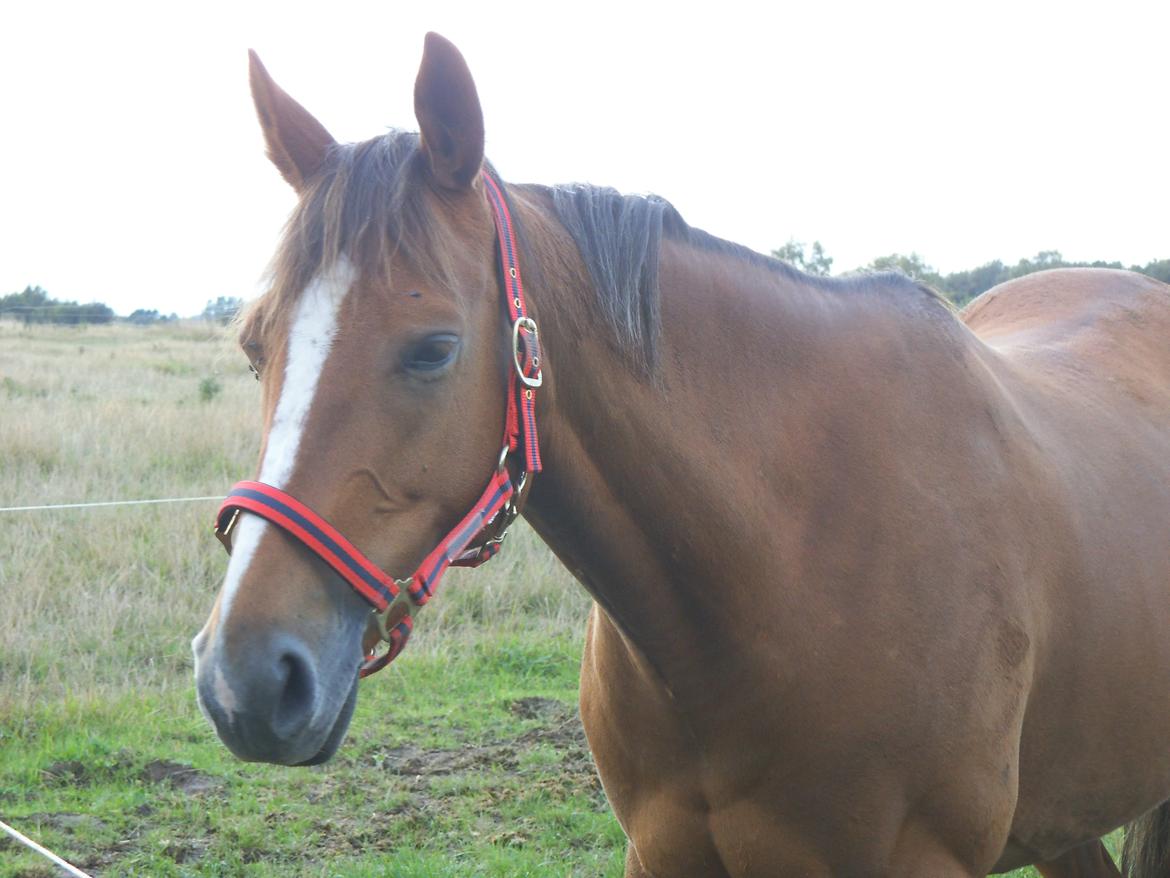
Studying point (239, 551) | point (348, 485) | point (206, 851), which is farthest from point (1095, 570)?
point (206, 851)

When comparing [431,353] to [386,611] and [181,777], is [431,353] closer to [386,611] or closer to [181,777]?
[386,611]

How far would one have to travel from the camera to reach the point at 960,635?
2186mm

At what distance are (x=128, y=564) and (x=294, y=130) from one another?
5.29m

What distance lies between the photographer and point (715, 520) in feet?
6.97

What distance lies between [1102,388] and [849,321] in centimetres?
127

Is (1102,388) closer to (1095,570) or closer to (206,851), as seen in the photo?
(1095,570)

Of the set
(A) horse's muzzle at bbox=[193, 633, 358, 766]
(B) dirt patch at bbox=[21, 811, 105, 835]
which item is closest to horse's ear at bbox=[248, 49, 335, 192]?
(A) horse's muzzle at bbox=[193, 633, 358, 766]

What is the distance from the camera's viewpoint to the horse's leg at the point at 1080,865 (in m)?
3.52

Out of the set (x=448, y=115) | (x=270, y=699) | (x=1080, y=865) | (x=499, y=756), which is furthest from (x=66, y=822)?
(x=1080, y=865)

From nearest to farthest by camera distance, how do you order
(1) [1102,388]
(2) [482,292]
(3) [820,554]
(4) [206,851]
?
(2) [482,292], (3) [820,554], (1) [1102,388], (4) [206,851]

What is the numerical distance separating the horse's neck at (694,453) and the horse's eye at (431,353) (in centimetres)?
26

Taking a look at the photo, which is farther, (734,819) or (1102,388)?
(1102,388)

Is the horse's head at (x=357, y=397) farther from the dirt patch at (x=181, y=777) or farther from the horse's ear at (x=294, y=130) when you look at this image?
the dirt patch at (x=181, y=777)

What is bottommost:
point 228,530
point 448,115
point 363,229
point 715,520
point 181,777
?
point 181,777
